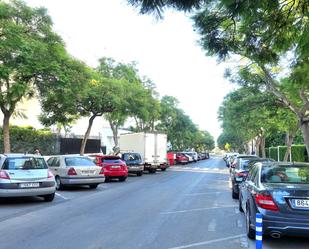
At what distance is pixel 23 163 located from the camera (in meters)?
14.1

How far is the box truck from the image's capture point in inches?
1369

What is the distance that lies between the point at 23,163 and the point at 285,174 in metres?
8.43

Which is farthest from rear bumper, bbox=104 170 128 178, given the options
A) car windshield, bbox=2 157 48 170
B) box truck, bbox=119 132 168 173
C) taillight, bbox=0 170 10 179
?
taillight, bbox=0 170 10 179

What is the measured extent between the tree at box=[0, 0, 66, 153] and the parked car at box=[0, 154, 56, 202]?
4.38 meters

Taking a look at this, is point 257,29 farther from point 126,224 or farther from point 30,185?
point 30,185

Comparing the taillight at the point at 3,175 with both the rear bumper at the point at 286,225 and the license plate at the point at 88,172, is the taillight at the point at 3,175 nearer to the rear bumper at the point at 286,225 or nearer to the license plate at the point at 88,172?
the license plate at the point at 88,172

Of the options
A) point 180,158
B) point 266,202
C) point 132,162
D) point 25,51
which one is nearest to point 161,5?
point 266,202

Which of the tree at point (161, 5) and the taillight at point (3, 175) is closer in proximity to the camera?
the tree at point (161, 5)

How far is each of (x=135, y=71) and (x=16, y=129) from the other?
14198 millimetres

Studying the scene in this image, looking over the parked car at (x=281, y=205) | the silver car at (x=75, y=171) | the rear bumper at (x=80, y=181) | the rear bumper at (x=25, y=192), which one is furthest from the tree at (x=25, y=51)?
the parked car at (x=281, y=205)

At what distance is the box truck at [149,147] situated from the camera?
3478cm

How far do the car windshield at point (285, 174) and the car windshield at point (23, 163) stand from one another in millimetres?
7862

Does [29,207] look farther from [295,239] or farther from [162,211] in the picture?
[295,239]

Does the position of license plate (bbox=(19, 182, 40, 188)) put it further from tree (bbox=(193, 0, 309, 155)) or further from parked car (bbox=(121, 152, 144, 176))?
parked car (bbox=(121, 152, 144, 176))
